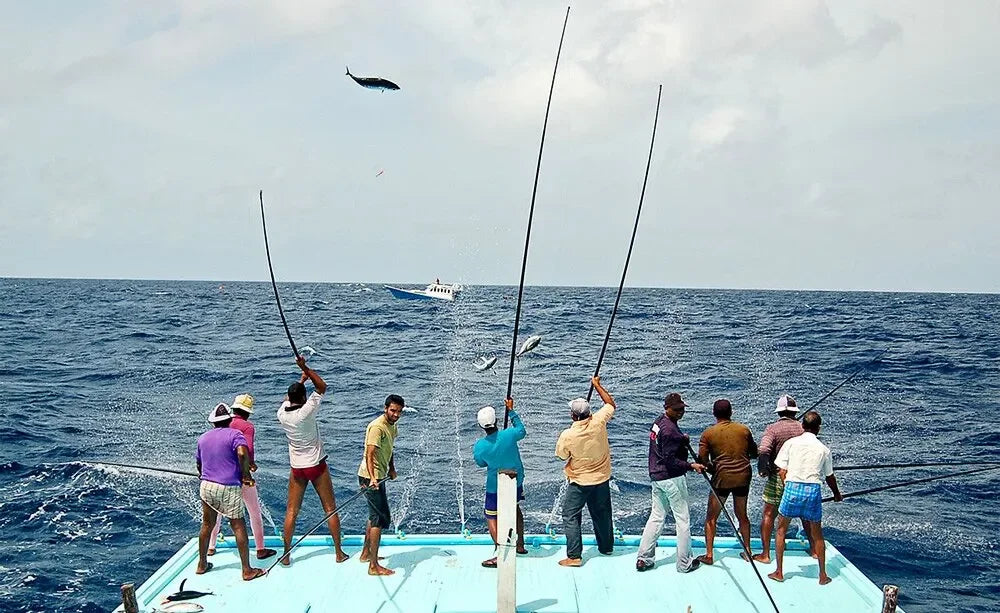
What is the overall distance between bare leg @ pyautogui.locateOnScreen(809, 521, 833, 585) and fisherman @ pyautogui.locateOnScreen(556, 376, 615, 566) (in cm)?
188

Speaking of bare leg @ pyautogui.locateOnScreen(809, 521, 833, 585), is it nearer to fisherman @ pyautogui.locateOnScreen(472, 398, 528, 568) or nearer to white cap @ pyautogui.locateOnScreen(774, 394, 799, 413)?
white cap @ pyautogui.locateOnScreen(774, 394, 799, 413)

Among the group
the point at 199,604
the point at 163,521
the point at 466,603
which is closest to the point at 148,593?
the point at 199,604

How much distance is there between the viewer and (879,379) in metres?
24.4

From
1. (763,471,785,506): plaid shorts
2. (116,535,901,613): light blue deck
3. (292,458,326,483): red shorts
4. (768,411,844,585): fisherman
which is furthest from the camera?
(763,471,785,506): plaid shorts

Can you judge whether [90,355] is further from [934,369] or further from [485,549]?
[934,369]

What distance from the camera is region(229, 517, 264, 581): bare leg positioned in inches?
279

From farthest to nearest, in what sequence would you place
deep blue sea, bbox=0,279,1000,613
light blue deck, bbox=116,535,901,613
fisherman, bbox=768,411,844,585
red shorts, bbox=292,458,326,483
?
deep blue sea, bbox=0,279,1000,613 < red shorts, bbox=292,458,326,483 < fisherman, bbox=768,411,844,585 < light blue deck, bbox=116,535,901,613

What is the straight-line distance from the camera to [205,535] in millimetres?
7312

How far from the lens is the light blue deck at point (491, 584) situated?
678cm

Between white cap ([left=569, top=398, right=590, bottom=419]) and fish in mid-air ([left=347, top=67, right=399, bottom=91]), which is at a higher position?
fish in mid-air ([left=347, top=67, right=399, bottom=91])

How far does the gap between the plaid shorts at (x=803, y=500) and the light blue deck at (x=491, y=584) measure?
0.71m

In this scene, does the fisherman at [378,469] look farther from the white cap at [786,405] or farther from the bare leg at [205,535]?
the white cap at [786,405]

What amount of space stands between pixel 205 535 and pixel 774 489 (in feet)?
17.8

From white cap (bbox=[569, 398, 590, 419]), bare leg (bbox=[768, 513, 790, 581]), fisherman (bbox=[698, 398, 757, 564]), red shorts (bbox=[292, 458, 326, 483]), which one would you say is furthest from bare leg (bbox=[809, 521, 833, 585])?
red shorts (bbox=[292, 458, 326, 483])
